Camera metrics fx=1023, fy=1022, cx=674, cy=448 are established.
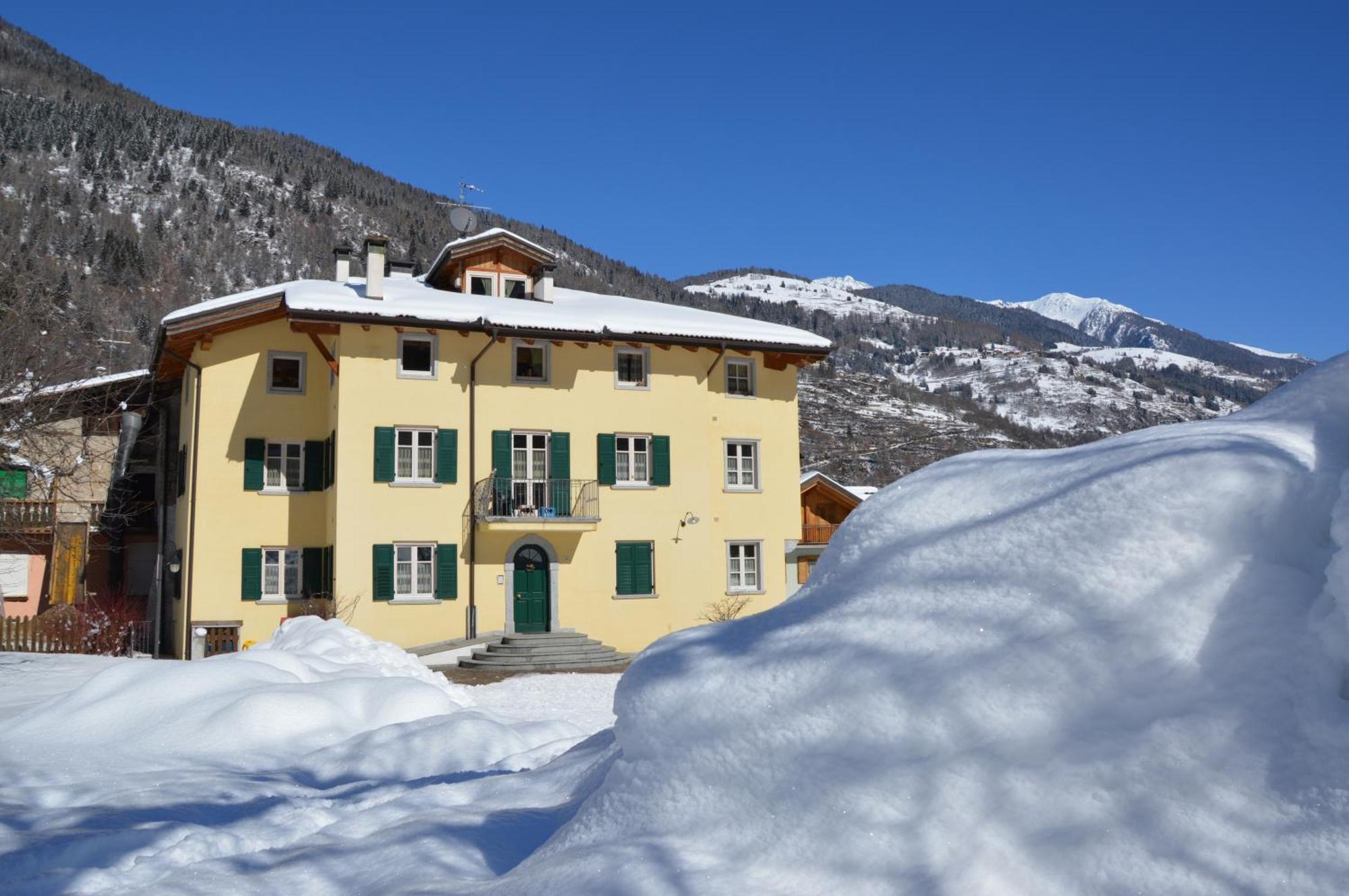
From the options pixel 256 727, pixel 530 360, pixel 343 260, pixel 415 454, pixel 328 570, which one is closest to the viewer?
pixel 256 727

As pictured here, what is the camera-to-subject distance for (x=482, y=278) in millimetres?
25719

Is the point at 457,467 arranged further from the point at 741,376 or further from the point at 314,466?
the point at 741,376

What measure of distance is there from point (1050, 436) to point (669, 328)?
112393 mm

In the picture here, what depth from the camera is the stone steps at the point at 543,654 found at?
67.8 ft

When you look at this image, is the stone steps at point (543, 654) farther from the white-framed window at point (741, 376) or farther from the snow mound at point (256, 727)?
the snow mound at point (256, 727)

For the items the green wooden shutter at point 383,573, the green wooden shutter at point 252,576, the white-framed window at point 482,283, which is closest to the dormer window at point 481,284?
the white-framed window at point 482,283

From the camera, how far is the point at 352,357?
21.5m

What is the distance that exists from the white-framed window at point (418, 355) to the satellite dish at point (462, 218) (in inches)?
298

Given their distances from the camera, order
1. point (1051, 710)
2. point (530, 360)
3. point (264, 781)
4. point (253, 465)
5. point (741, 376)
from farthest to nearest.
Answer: point (741, 376), point (530, 360), point (253, 465), point (264, 781), point (1051, 710)

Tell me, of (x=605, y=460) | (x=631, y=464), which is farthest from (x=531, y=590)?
(x=631, y=464)

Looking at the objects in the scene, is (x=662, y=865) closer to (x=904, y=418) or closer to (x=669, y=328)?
(x=669, y=328)

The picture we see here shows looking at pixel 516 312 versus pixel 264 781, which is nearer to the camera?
pixel 264 781

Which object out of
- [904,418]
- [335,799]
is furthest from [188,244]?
[335,799]

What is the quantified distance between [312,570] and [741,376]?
11116mm
